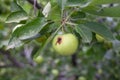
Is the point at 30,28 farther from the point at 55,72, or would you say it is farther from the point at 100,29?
the point at 55,72

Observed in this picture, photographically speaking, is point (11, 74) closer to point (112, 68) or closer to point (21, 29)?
point (112, 68)

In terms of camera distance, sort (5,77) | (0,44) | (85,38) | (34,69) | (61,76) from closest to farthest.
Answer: (85,38) < (0,44) < (34,69) < (61,76) < (5,77)

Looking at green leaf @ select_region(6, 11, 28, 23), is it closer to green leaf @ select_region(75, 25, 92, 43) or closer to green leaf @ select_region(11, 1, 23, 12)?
green leaf @ select_region(11, 1, 23, 12)

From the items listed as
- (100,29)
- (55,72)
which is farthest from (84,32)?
(55,72)

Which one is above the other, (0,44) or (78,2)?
(78,2)

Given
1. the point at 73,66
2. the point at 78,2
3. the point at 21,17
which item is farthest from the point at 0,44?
the point at 73,66

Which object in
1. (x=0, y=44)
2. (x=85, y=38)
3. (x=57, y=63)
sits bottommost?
(x=57, y=63)

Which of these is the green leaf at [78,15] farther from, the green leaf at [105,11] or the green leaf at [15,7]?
the green leaf at [15,7]

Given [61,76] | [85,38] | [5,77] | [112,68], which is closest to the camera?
[85,38]
